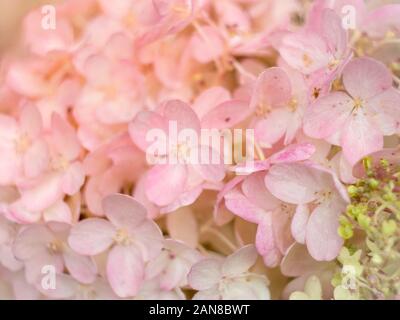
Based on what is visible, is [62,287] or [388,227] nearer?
[388,227]

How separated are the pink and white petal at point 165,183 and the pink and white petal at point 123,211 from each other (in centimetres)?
1

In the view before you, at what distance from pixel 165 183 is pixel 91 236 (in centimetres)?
6

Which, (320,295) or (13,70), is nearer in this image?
(320,295)

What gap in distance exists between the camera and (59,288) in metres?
0.51

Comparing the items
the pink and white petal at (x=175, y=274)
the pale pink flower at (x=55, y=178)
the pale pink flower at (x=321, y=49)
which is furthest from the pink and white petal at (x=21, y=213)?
the pale pink flower at (x=321, y=49)

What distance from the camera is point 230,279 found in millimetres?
474

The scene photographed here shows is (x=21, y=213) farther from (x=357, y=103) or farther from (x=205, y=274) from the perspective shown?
(x=357, y=103)

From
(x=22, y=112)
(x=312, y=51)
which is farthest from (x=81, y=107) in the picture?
(x=312, y=51)

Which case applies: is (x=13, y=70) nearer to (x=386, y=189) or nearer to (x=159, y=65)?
(x=159, y=65)

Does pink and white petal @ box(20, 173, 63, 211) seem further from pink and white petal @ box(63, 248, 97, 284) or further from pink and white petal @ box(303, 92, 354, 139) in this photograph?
pink and white petal @ box(303, 92, 354, 139)

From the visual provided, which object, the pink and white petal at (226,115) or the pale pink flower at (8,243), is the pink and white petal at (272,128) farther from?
the pale pink flower at (8,243)

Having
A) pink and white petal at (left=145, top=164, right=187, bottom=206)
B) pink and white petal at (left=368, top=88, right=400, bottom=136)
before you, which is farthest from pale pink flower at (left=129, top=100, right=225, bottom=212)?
pink and white petal at (left=368, top=88, right=400, bottom=136)

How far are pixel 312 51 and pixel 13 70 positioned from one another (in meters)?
0.24

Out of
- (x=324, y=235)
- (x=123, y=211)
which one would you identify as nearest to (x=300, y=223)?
(x=324, y=235)
